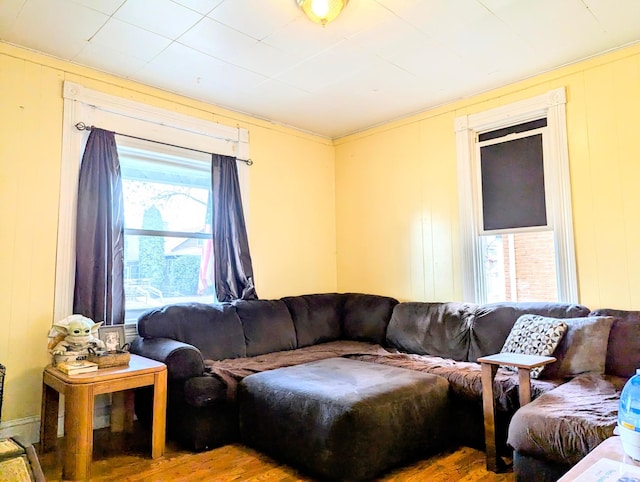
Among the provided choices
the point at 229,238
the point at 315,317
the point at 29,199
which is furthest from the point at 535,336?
the point at 29,199

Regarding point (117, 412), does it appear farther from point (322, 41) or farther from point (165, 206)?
point (322, 41)

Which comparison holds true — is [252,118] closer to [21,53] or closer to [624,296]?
[21,53]

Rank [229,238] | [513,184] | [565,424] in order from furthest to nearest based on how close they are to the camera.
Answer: [229,238] < [513,184] < [565,424]

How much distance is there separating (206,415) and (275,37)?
2.46 meters

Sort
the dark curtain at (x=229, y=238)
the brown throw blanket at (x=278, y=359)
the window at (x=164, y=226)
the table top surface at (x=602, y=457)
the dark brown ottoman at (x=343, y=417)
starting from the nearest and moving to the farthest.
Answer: the table top surface at (x=602, y=457)
the dark brown ottoman at (x=343, y=417)
the brown throw blanket at (x=278, y=359)
the window at (x=164, y=226)
the dark curtain at (x=229, y=238)

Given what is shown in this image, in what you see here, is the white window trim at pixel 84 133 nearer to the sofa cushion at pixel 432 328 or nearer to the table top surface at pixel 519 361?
the sofa cushion at pixel 432 328

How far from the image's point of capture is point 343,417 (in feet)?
7.13

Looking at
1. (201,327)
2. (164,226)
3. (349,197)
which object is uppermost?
(349,197)

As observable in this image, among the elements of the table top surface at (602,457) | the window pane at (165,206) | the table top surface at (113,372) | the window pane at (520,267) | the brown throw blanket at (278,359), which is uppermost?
the window pane at (165,206)

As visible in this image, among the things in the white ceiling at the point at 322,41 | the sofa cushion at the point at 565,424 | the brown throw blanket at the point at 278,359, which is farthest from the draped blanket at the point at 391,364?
the white ceiling at the point at 322,41

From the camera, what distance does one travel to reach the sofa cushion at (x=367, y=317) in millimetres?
3942

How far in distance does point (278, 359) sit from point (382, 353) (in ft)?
2.72

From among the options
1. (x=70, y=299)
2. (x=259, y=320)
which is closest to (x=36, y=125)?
(x=70, y=299)

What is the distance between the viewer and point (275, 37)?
2.77 metres
